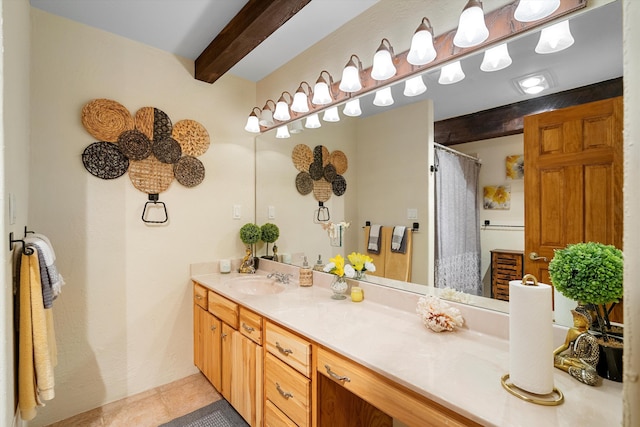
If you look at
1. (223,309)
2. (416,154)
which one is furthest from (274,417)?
(416,154)

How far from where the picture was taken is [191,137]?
2.36 m

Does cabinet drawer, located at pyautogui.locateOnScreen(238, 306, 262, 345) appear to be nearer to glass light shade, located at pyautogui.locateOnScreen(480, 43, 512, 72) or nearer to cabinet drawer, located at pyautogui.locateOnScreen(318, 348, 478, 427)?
cabinet drawer, located at pyautogui.locateOnScreen(318, 348, 478, 427)

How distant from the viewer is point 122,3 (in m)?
1.76

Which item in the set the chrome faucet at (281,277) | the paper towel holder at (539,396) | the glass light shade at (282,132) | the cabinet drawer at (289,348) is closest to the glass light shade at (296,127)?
the glass light shade at (282,132)

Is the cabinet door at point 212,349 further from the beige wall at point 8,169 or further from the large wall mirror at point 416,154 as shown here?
the beige wall at point 8,169

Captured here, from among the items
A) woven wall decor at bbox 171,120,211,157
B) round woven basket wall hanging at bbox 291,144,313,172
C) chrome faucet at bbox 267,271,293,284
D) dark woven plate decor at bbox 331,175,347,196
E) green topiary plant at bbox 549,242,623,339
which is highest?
woven wall decor at bbox 171,120,211,157

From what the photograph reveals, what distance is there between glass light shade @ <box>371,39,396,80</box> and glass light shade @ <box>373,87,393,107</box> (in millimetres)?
144

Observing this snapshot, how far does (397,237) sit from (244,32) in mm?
1499

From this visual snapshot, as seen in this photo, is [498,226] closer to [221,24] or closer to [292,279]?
[292,279]

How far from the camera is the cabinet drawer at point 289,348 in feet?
4.19

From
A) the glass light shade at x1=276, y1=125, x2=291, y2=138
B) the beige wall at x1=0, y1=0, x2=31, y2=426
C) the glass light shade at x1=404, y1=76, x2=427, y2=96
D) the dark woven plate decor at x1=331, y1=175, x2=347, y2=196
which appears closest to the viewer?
the beige wall at x1=0, y1=0, x2=31, y2=426

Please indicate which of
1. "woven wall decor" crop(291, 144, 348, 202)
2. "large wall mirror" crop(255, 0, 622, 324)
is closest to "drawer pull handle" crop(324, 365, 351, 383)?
"large wall mirror" crop(255, 0, 622, 324)

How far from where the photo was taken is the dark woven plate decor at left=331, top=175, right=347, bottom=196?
203 cm

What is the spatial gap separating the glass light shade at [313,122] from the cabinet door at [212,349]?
1524 millimetres
